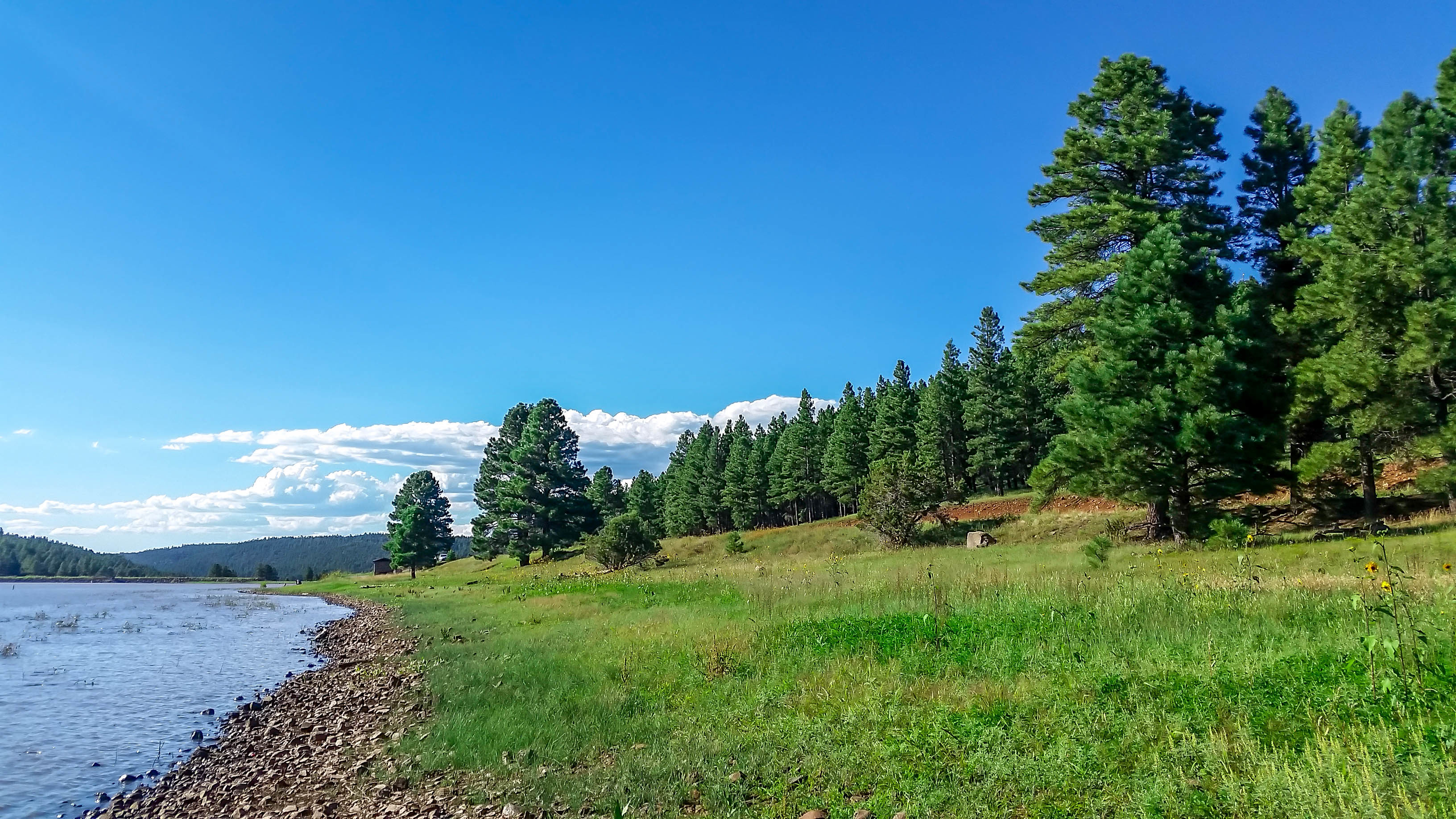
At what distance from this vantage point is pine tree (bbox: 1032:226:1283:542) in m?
20.6

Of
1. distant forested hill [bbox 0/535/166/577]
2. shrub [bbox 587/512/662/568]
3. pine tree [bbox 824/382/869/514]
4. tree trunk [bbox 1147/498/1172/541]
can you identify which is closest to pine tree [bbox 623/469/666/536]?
pine tree [bbox 824/382/869/514]

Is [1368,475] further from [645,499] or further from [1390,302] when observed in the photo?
[645,499]

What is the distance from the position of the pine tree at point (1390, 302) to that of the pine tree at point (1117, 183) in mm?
4260

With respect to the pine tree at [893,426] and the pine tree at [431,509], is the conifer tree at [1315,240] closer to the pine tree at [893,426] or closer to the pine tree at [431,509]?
the pine tree at [893,426]

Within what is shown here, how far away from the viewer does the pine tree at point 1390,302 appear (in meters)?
18.9

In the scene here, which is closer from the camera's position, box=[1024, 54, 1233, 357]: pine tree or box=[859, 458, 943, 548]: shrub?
box=[1024, 54, 1233, 357]: pine tree

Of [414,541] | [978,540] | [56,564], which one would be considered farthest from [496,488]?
[56,564]

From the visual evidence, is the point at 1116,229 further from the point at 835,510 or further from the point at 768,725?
the point at 835,510

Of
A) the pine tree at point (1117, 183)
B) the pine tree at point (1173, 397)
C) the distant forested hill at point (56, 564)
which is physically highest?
the pine tree at point (1117, 183)

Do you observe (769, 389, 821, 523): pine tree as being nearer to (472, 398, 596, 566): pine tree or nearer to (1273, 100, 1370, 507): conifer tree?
(472, 398, 596, 566): pine tree

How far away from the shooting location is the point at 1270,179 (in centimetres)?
3036

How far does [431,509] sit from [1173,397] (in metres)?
77.1

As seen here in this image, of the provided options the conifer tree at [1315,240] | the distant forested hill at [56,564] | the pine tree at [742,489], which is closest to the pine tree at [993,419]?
the pine tree at [742,489]

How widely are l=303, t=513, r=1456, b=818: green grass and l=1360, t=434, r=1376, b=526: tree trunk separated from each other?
5.48m
